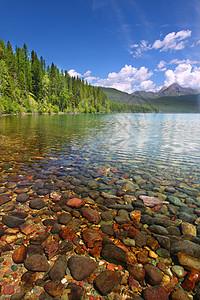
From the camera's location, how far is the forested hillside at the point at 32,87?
218ft

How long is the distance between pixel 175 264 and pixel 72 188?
4234mm

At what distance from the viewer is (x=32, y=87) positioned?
9450 cm

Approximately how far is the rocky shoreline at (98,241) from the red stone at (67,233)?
0.02 metres

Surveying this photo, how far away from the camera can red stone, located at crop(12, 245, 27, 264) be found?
9.82 feet

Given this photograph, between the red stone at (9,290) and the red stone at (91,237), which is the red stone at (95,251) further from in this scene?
the red stone at (9,290)

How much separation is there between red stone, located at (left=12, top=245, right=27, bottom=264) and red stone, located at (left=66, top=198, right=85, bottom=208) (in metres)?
1.93

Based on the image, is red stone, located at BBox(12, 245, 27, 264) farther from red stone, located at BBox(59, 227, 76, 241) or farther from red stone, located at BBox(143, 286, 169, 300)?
red stone, located at BBox(143, 286, 169, 300)

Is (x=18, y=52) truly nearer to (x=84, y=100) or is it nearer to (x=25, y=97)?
(x=25, y=97)

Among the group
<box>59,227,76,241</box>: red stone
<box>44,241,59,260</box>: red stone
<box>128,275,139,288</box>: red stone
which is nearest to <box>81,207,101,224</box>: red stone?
<box>59,227,76,241</box>: red stone

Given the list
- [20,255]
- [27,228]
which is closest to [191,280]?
[20,255]

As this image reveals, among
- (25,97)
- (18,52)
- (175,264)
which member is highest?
(18,52)

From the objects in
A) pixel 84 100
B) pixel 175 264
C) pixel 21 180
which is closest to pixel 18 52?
pixel 84 100

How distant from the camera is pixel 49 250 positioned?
3270mm

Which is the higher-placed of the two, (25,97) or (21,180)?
(25,97)
